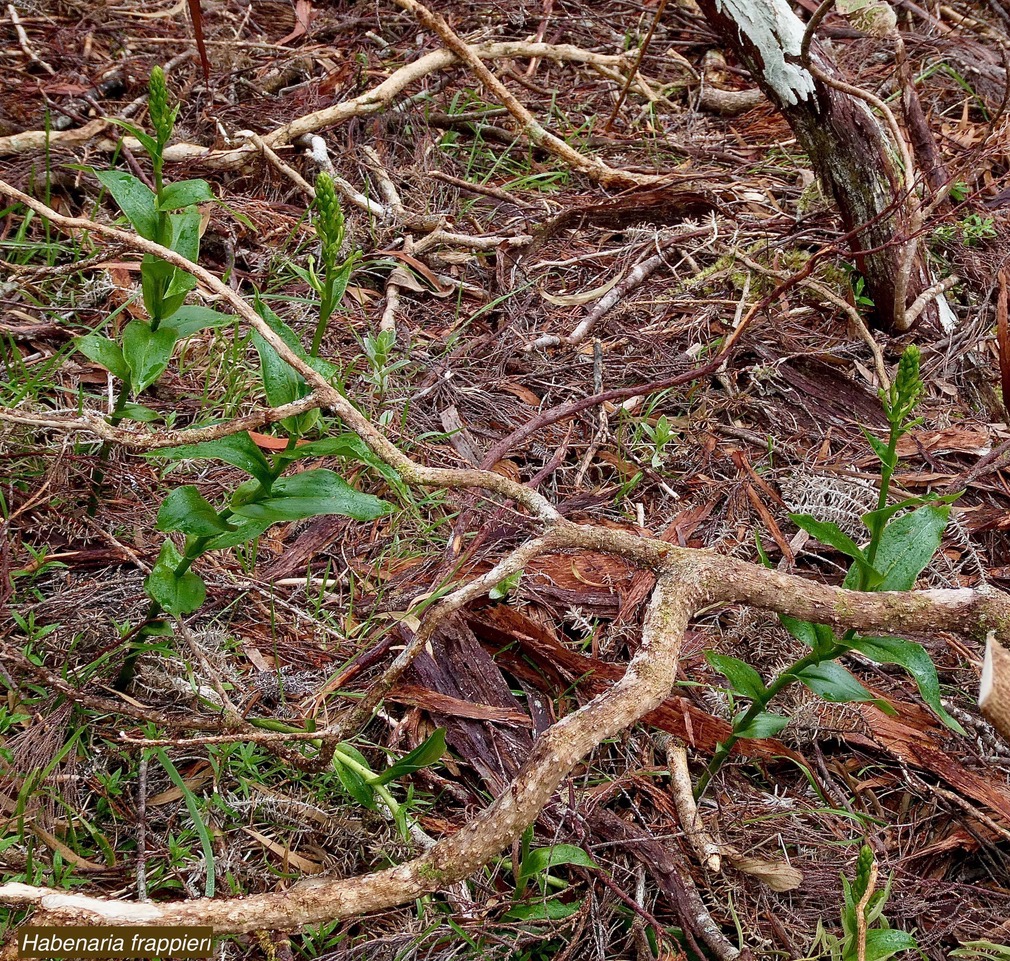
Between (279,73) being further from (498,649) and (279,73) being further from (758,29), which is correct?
(498,649)

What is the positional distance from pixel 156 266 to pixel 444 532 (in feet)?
3.09

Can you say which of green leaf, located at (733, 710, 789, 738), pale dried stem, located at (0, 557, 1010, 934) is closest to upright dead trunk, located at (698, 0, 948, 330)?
pale dried stem, located at (0, 557, 1010, 934)

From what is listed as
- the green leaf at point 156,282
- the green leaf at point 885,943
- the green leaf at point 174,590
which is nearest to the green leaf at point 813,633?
the green leaf at point 885,943

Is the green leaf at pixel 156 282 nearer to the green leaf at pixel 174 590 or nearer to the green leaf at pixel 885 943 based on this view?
the green leaf at pixel 174 590

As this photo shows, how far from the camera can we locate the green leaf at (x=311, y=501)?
1599 millimetres

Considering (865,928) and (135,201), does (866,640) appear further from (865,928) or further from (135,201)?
(135,201)

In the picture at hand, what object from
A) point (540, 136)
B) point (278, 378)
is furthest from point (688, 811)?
point (540, 136)

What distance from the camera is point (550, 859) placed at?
1614 mm

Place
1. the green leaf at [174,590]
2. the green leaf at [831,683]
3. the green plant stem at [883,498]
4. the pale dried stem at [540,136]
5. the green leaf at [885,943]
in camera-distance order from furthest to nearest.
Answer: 1. the pale dried stem at [540,136]
2. the green leaf at [174,590]
3. the green leaf at [831,683]
4. the green leaf at [885,943]
5. the green plant stem at [883,498]

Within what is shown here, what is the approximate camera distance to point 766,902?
1677mm

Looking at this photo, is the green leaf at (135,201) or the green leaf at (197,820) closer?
the green leaf at (197,820)

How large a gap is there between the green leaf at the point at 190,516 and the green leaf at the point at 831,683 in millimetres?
1096

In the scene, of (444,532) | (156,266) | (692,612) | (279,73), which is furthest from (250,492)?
(279,73)

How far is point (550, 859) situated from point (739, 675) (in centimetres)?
49
